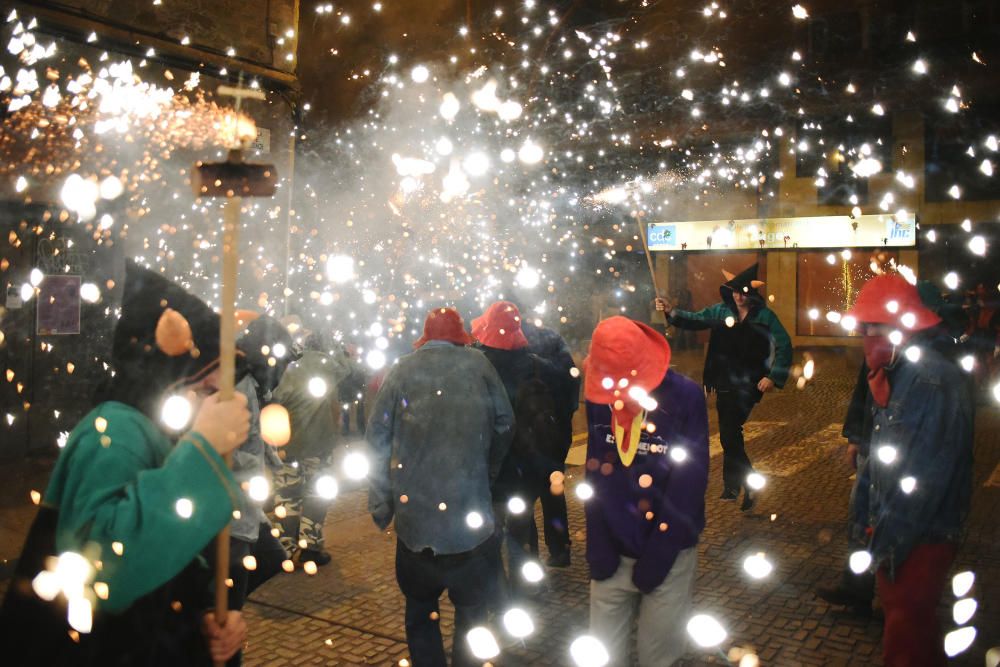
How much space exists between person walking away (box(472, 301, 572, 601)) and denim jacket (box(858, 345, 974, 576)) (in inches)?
84.0

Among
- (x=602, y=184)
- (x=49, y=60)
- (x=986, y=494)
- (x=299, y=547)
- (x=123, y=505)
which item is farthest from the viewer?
(x=602, y=184)

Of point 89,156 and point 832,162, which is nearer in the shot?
point 89,156

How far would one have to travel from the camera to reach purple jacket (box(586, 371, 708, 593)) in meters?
3.00

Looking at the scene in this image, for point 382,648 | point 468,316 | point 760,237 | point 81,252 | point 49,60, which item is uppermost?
point 760,237

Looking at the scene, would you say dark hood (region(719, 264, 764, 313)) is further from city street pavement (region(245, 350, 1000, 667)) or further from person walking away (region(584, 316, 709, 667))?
person walking away (region(584, 316, 709, 667))

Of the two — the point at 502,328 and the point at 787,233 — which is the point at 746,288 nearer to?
the point at 502,328

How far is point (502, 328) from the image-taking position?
5.08 m

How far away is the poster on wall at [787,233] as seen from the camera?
19.8 metres

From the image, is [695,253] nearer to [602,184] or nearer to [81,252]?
[602,184]

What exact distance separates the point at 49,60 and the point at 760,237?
18.7m

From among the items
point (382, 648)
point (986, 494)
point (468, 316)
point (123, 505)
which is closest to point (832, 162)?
point (986, 494)

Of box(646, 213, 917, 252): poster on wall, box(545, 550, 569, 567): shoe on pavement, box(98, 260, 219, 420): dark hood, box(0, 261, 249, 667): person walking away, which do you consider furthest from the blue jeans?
box(646, 213, 917, 252): poster on wall

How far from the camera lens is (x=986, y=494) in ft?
24.0

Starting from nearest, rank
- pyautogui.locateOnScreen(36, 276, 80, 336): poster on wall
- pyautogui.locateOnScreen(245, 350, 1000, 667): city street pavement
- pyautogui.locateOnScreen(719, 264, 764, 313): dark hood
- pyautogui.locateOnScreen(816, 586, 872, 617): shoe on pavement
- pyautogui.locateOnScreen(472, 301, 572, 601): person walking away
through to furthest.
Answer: pyautogui.locateOnScreen(245, 350, 1000, 667): city street pavement, pyautogui.locateOnScreen(816, 586, 872, 617): shoe on pavement, pyautogui.locateOnScreen(472, 301, 572, 601): person walking away, pyautogui.locateOnScreen(719, 264, 764, 313): dark hood, pyautogui.locateOnScreen(36, 276, 80, 336): poster on wall
